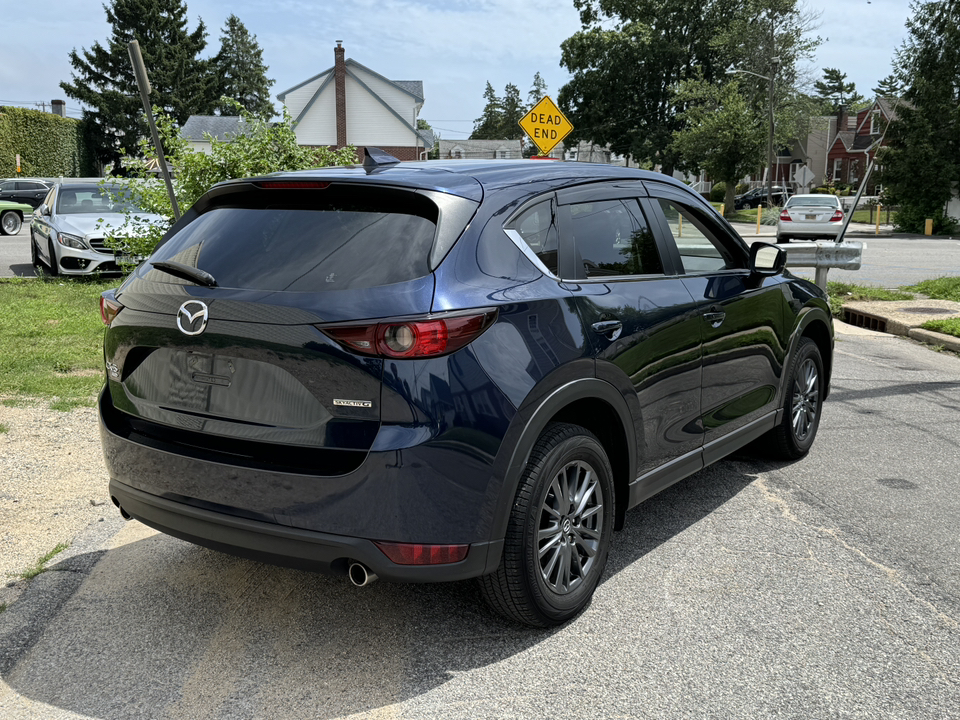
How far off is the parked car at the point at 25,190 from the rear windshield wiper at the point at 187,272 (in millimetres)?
37428

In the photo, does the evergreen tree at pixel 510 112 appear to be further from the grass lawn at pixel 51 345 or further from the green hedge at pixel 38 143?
the grass lawn at pixel 51 345

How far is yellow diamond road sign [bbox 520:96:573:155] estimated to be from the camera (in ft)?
53.4

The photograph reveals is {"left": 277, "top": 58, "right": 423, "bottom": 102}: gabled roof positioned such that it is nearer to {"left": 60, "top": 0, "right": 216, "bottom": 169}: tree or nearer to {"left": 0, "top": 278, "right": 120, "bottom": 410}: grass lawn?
{"left": 60, "top": 0, "right": 216, "bottom": 169}: tree

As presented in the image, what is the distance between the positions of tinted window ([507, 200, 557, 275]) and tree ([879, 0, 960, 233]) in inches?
1522

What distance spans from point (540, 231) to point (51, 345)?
6.68 meters

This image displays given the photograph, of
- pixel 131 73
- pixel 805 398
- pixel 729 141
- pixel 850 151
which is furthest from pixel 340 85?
pixel 805 398

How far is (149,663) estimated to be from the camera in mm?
3342

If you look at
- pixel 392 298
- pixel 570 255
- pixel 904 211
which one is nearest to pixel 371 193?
pixel 392 298

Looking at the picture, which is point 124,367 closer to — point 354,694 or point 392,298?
point 392,298

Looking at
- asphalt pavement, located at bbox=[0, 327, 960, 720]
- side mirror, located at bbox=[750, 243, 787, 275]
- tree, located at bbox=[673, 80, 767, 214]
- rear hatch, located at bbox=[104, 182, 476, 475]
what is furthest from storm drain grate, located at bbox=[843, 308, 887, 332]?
tree, located at bbox=[673, 80, 767, 214]

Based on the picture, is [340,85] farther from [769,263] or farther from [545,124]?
[769,263]

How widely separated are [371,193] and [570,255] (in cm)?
86

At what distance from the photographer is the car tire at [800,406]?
18.4 feet

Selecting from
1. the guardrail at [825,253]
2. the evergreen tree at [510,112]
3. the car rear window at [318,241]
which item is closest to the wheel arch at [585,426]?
the car rear window at [318,241]
